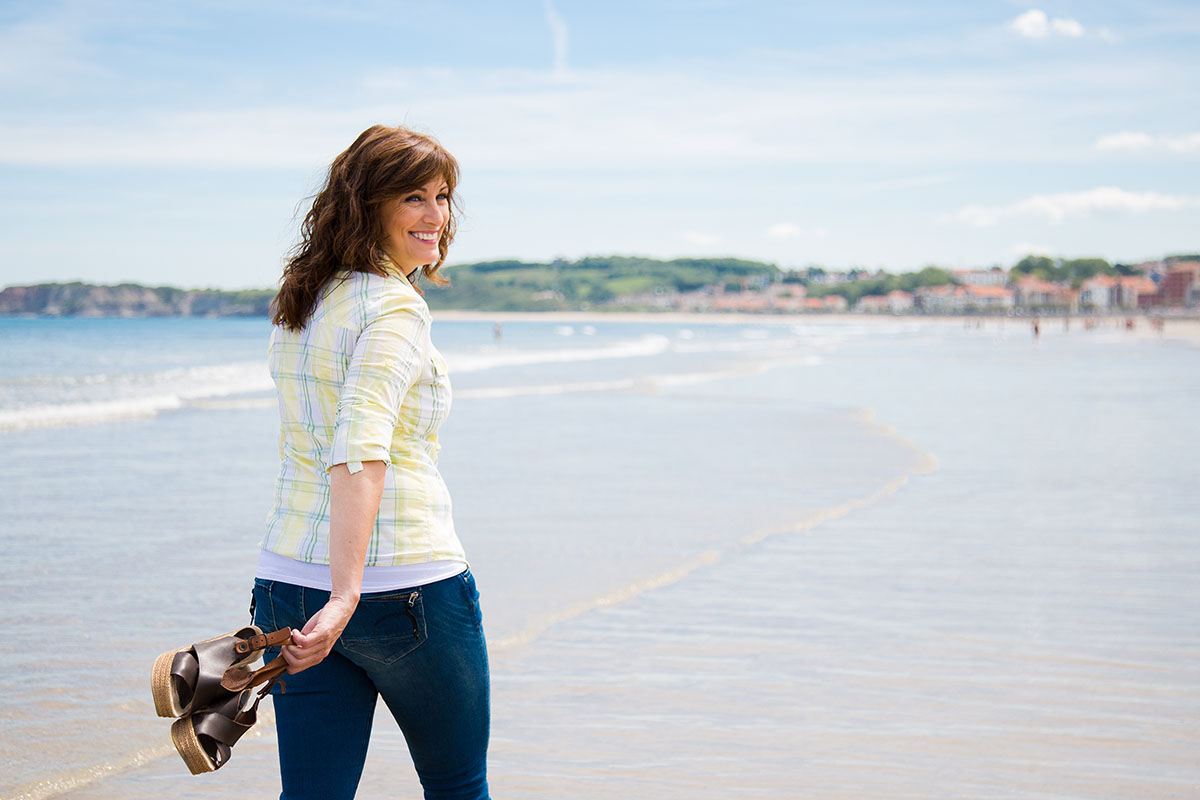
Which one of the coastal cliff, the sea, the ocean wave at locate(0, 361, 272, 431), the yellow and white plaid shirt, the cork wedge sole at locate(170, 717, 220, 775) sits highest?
the coastal cliff

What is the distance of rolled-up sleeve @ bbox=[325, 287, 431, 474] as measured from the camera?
181 centimetres

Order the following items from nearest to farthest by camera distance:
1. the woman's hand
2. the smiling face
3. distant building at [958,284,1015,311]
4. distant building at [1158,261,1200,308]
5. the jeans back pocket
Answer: the woman's hand, the jeans back pocket, the smiling face, distant building at [1158,261,1200,308], distant building at [958,284,1015,311]

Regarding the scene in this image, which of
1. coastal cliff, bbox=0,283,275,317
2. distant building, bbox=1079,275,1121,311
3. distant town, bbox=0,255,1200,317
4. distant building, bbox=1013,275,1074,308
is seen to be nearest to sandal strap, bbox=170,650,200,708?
coastal cliff, bbox=0,283,275,317

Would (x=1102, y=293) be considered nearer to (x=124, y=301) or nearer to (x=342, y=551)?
(x=124, y=301)

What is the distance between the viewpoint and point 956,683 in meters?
4.36

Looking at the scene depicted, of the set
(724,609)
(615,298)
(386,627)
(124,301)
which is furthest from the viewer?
(615,298)

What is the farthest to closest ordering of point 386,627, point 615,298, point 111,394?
point 615,298, point 111,394, point 386,627

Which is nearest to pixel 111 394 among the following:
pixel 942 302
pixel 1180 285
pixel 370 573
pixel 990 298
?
pixel 370 573

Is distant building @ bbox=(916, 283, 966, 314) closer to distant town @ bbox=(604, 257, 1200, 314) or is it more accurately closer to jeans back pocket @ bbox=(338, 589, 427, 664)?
distant town @ bbox=(604, 257, 1200, 314)

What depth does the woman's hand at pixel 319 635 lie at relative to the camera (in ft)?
5.93

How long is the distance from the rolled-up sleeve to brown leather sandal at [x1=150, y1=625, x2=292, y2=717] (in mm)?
309

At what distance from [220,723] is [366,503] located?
459mm

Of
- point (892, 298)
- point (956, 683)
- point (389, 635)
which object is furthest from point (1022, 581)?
point (892, 298)

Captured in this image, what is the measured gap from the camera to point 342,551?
181 centimetres
